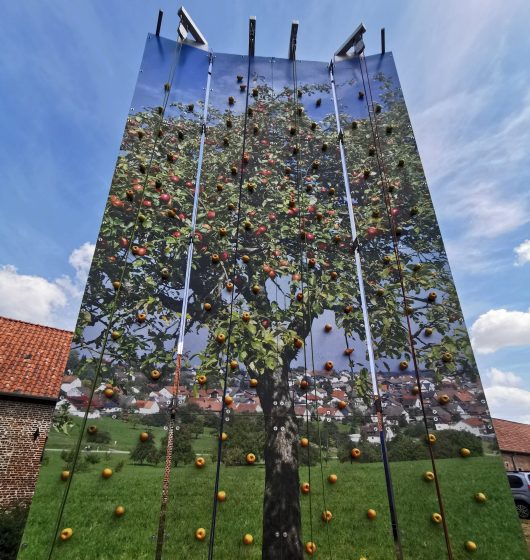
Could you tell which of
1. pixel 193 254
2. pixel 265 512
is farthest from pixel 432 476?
pixel 193 254

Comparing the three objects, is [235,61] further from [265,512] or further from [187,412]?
[265,512]

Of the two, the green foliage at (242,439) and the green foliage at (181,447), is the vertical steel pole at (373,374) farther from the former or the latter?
the green foliage at (181,447)

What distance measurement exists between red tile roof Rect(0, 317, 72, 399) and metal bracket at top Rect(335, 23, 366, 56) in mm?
10095

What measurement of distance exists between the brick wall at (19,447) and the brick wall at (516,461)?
2046 centimetres

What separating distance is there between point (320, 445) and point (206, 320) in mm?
1973

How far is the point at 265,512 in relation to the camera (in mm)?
3672

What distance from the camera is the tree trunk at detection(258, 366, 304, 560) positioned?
3525 mm

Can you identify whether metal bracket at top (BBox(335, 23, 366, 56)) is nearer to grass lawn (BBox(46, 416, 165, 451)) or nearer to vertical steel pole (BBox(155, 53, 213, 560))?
vertical steel pole (BBox(155, 53, 213, 560))

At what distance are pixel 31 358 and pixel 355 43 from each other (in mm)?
11217

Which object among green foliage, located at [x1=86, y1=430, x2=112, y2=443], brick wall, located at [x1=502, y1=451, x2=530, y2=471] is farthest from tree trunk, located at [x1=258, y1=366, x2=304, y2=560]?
brick wall, located at [x1=502, y1=451, x2=530, y2=471]

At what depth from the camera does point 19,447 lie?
8.49 meters

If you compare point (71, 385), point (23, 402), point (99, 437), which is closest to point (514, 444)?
point (23, 402)

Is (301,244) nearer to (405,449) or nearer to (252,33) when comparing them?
(405,449)

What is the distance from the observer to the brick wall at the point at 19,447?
8039mm
